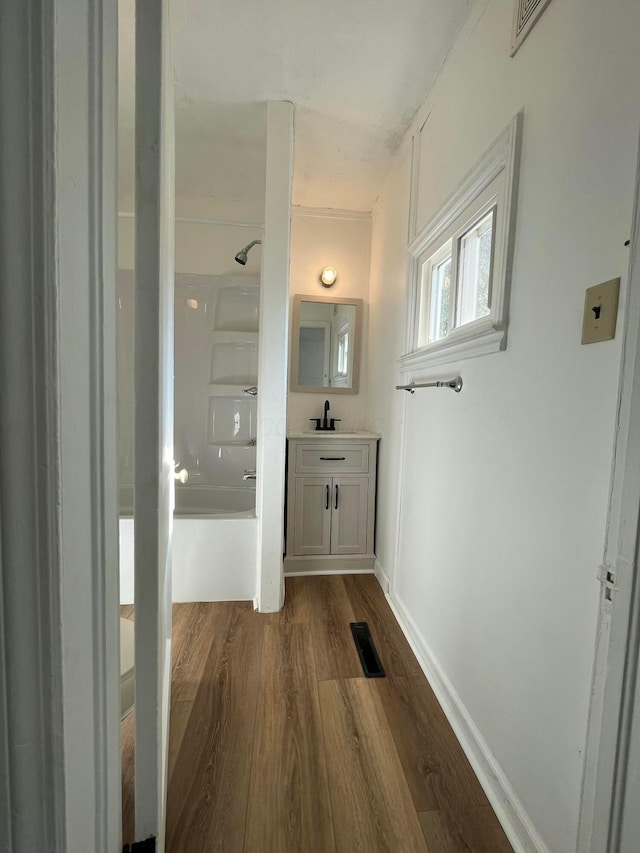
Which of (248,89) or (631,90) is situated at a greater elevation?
(248,89)

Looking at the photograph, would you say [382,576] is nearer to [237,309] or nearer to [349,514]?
[349,514]

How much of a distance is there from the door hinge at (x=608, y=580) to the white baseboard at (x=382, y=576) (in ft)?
5.05

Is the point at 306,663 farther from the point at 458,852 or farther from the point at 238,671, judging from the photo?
the point at 458,852

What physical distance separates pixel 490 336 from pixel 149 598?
3.79 feet

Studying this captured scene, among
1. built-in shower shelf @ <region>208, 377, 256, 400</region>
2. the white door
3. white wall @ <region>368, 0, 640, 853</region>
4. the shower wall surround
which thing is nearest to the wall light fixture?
the shower wall surround

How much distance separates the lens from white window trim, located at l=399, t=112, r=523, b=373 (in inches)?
44.3

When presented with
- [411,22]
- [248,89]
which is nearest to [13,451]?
[411,22]

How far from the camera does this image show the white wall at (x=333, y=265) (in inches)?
112

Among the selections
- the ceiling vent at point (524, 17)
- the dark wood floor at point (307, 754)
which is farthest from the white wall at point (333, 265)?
the ceiling vent at point (524, 17)

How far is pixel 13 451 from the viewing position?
1.08 ft

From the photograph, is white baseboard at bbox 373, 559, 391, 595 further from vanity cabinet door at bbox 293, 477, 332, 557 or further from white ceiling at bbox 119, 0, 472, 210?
white ceiling at bbox 119, 0, 472, 210

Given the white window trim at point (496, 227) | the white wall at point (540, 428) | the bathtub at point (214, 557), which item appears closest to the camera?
the white wall at point (540, 428)

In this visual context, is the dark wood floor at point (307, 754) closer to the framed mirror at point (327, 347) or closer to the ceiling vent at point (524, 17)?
the framed mirror at point (327, 347)

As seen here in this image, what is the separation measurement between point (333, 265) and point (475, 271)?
1.56 m
